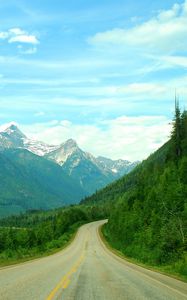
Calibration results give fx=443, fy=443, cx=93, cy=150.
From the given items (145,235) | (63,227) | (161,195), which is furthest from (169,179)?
(63,227)

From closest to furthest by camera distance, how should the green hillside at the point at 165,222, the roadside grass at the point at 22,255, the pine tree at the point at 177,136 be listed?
the green hillside at the point at 165,222
the roadside grass at the point at 22,255
the pine tree at the point at 177,136

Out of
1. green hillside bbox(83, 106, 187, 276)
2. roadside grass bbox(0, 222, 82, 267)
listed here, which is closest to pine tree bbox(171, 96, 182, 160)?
green hillside bbox(83, 106, 187, 276)

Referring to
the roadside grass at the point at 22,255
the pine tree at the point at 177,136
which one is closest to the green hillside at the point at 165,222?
the pine tree at the point at 177,136

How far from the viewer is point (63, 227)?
13400cm

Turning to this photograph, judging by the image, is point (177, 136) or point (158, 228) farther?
point (177, 136)

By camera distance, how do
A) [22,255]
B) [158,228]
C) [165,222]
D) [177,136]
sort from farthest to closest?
1. [177,136]
2. [158,228]
3. [22,255]
4. [165,222]

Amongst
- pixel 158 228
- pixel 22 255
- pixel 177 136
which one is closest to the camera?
pixel 22 255

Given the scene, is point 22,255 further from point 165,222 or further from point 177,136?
point 177,136

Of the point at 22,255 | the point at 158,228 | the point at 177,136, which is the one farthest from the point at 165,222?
the point at 177,136

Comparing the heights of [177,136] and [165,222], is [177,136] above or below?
above

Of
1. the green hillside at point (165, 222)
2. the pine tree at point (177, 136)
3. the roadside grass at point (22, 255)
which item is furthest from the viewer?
the pine tree at point (177, 136)

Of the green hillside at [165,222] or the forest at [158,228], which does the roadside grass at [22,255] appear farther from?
the green hillside at [165,222]

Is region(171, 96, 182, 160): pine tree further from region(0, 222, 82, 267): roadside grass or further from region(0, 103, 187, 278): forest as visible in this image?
region(0, 222, 82, 267): roadside grass

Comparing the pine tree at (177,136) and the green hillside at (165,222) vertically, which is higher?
the pine tree at (177,136)
